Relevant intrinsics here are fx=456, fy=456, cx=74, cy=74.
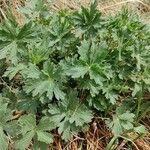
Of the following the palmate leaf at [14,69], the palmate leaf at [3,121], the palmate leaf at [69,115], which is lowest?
the palmate leaf at [69,115]

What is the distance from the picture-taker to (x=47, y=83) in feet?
7.07

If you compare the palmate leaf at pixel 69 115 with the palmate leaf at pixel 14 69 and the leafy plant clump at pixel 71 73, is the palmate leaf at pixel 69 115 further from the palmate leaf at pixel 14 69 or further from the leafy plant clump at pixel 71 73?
the palmate leaf at pixel 14 69

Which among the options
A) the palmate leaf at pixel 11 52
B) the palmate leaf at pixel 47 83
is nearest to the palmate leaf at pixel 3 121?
the palmate leaf at pixel 47 83

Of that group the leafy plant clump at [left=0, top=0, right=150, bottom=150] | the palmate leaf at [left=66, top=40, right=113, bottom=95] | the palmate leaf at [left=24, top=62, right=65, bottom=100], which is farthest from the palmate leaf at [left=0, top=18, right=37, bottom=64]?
the palmate leaf at [left=66, top=40, right=113, bottom=95]

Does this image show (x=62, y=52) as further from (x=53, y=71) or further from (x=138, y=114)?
(x=138, y=114)

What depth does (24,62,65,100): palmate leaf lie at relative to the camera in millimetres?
2133

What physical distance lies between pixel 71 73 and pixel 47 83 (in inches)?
4.9

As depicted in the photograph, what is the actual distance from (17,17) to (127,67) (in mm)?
804

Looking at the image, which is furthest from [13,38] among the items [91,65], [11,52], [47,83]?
[91,65]

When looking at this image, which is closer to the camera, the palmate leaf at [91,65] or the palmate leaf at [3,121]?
the palmate leaf at [3,121]

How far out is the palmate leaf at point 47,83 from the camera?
2.13 metres

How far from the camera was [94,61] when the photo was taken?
2203mm

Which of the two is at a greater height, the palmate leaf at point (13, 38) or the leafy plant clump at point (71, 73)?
the palmate leaf at point (13, 38)

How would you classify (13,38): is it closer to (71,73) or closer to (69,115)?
(71,73)
